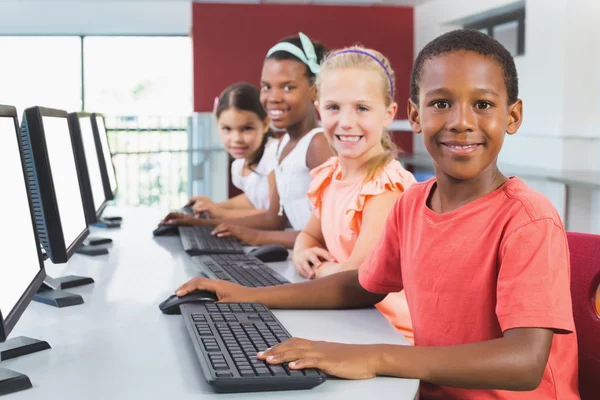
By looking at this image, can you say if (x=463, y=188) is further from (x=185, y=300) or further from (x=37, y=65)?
(x=37, y=65)

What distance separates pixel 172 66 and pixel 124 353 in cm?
1000

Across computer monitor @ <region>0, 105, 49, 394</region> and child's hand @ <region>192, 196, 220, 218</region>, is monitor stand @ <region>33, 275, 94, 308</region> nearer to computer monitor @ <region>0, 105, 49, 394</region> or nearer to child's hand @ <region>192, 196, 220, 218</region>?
computer monitor @ <region>0, 105, 49, 394</region>

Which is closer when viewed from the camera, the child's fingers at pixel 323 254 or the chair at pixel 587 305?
the chair at pixel 587 305

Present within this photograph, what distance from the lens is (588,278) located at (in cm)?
131

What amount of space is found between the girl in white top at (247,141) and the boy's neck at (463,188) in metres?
1.88

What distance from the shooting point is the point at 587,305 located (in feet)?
4.28

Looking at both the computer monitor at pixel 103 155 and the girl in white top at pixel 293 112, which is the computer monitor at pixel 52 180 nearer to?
the computer monitor at pixel 103 155

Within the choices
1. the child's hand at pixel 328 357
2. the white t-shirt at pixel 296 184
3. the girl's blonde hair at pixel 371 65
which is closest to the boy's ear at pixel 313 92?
the white t-shirt at pixel 296 184

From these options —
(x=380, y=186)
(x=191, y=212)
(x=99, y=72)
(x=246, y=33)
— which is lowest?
(x=191, y=212)

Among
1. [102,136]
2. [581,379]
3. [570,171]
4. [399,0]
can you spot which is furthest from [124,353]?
[399,0]

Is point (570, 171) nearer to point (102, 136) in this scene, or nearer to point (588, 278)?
point (102, 136)

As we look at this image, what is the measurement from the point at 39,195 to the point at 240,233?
100 centimetres

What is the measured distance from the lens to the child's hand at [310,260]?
1.87 m

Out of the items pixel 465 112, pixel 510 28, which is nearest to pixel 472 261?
pixel 465 112
